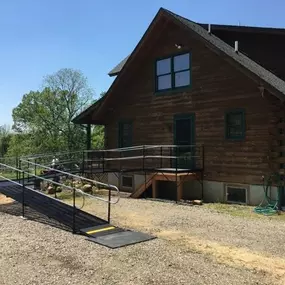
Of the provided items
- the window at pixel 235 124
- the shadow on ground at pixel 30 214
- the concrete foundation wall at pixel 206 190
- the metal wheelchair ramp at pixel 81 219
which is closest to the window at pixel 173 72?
the window at pixel 235 124

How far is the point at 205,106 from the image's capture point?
572 inches

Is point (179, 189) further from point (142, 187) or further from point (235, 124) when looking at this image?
point (235, 124)

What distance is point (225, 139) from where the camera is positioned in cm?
1380

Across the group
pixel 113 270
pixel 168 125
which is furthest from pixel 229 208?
pixel 113 270

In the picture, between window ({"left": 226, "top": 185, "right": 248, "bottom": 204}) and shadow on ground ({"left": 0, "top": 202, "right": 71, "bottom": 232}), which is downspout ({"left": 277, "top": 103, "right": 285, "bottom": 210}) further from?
shadow on ground ({"left": 0, "top": 202, "right": 71, "bottom": 232})

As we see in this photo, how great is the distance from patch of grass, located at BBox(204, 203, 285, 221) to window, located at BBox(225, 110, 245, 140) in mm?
2446

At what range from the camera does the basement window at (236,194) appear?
13.3m

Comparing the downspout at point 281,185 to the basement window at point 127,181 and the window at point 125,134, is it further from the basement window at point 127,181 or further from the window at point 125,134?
the window at point 125,134

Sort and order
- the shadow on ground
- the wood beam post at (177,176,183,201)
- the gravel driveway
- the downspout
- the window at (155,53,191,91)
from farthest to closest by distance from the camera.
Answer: the window at (155,53,191,91)
the wood beam post at (177,176,183,201)
the downspout
the shadow on ground
the gravel driveway

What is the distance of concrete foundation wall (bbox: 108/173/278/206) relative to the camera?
1280cm

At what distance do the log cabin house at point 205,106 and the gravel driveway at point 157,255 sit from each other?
3481 mm

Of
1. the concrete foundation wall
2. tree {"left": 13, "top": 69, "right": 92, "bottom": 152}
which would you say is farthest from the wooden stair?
tree {"left": 13, "top": 69, "right": 92, "bottom": 152}

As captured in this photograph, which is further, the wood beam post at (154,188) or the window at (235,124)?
the wood beam post at (154,188)

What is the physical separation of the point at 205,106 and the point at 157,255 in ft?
28.8
